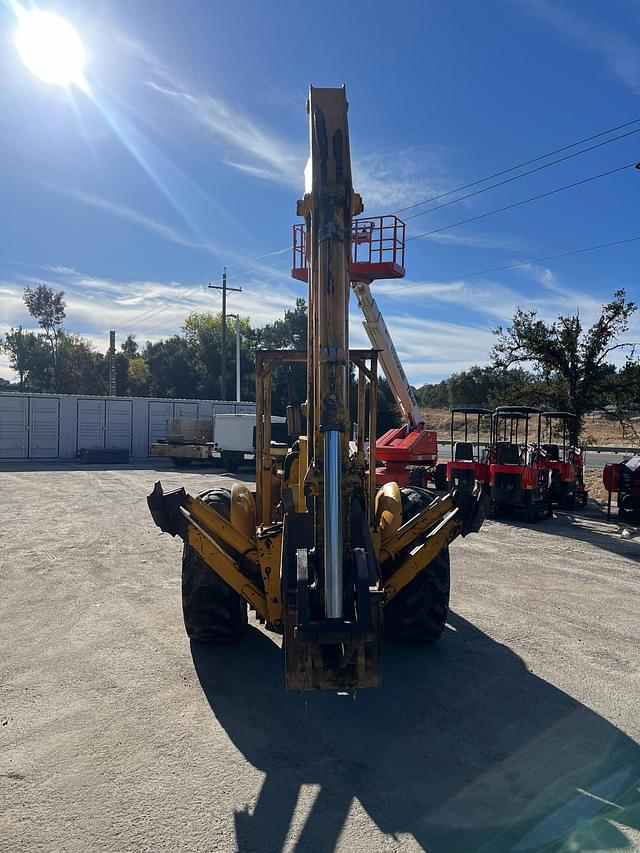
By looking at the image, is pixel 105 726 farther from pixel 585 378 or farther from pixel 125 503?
pixel 585 378

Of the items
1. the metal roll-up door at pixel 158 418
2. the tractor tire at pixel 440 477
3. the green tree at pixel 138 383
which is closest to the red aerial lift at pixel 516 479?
the tractor tire at pixel 440 477

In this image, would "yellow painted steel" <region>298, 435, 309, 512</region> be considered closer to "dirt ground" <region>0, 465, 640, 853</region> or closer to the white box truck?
"dirt ground" <region>0, 465, 640, 853</region>

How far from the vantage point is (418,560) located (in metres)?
5.33

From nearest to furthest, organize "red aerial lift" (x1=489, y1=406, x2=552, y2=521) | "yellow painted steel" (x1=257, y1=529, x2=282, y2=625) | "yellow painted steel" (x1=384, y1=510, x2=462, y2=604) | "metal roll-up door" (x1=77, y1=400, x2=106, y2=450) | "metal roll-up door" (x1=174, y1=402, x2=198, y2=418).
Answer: "yellow painted steel" (x1=257, y1=529, x2=282, y2=625)
"yellow painted steel" (x1=384, y1=510, x2=462, y2=604)
"red aerial lift" (x1=489, y1=406, x2=552, y2=521)
"metal roll-up door" (x1=77, y1=400, x2=106, y2=450)
"metal roll-up door" (x1=174, y1=402, x2=198, y2=418)

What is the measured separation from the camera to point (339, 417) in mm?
4328

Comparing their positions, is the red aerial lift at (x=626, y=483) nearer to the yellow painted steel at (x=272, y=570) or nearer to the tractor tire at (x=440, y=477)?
the tractor tire at (x=440, y=477)

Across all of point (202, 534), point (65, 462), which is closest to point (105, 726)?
point (202, 534)

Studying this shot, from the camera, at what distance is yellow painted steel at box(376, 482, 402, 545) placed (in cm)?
588

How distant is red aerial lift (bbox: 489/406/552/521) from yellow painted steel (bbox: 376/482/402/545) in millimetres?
8297

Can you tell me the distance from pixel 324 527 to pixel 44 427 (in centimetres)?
2816

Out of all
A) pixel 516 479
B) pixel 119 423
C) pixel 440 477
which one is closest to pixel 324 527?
pixel 516 479

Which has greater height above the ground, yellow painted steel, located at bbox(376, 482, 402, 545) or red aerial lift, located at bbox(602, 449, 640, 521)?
yellow painted steel, located at bbox(376, 482, 402, 545)

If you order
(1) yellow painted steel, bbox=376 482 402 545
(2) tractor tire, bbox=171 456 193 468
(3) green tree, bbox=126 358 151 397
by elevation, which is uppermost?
(3) green tree, bbox=126 358 151 397

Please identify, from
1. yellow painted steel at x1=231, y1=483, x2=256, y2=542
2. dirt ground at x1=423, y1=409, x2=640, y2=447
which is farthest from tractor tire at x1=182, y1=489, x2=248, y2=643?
dirt ground at x1=423, y1=409, x2=640, y2=447
